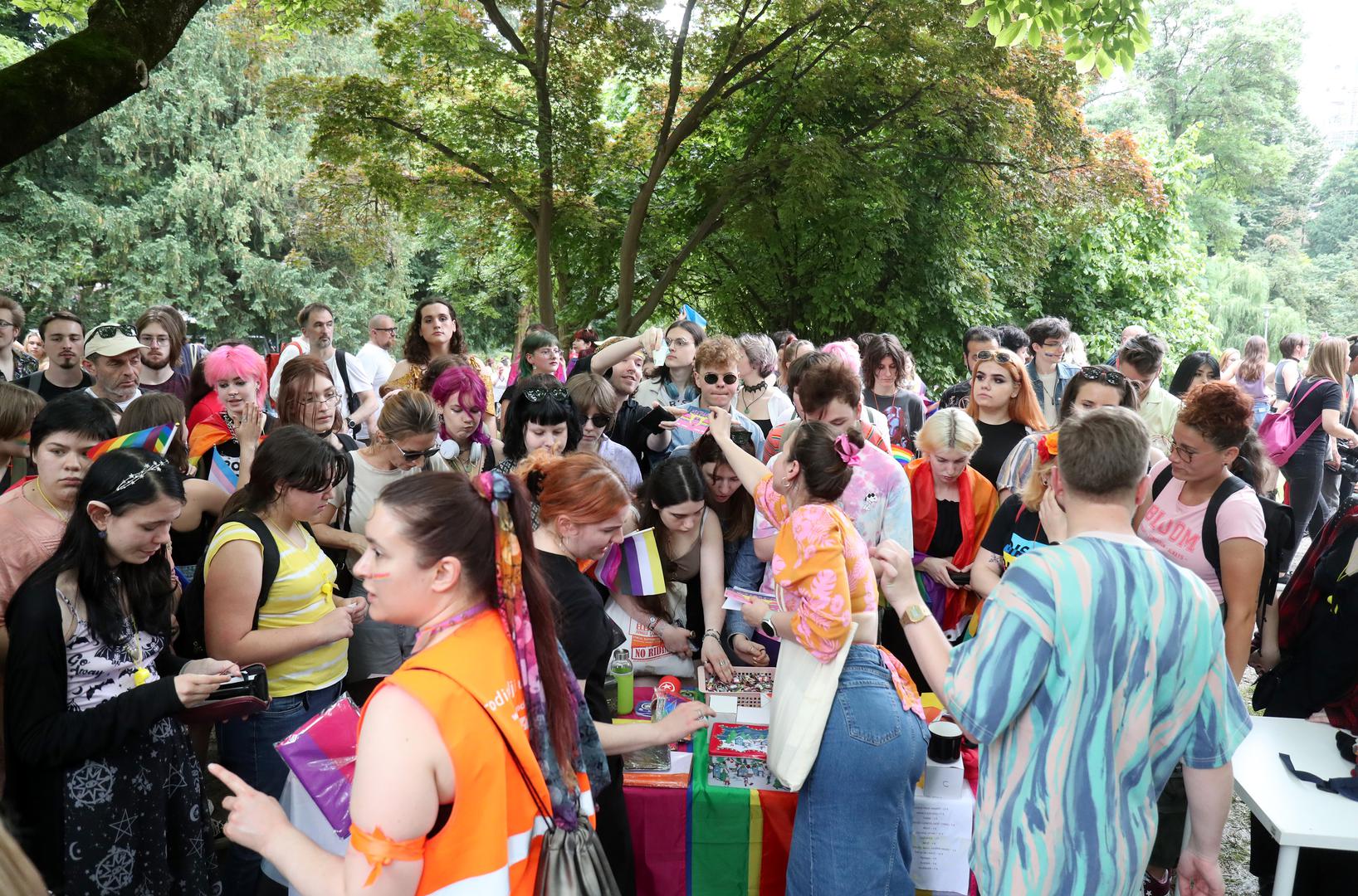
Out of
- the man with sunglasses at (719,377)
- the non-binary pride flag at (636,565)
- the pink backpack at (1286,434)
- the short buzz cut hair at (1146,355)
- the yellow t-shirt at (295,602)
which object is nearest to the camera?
the yellow t-shirt at (295,602)

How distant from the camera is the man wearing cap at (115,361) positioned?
14.7ft

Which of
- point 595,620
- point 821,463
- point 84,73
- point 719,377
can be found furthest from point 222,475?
point 821,463

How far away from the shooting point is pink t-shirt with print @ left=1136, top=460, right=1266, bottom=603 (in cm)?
301

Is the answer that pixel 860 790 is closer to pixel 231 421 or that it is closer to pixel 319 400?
pixel 319 400

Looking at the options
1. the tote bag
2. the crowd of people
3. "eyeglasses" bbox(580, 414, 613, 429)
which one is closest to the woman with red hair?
the crowd of people

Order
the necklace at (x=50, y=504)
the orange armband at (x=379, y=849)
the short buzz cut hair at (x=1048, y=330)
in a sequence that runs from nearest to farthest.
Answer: the orange armband at (x=379, y=849)
the necklace at (x=50, y=504)
the short buzz cut hair at (x=1048, y=330)

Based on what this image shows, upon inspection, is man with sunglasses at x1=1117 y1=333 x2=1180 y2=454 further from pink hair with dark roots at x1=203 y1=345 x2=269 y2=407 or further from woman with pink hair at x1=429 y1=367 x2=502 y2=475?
pink hair with dark roots at x1=203 y1=345 x2=269 y2=407

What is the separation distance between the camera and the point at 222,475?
150 inches

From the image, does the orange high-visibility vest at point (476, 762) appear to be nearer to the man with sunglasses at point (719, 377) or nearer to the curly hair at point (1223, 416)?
the curly hair at point (1223, 416)

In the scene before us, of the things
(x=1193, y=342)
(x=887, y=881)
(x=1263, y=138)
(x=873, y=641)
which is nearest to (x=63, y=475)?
(x=873, y=641)

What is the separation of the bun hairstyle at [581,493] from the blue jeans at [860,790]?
807 millimetres

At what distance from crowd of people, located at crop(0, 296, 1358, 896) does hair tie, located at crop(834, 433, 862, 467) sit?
2cm

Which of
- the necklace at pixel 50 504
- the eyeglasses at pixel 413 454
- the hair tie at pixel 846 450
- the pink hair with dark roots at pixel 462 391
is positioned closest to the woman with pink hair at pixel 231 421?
the eyeglasses at pixel 413 454

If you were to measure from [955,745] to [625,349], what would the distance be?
2809 millimetres
